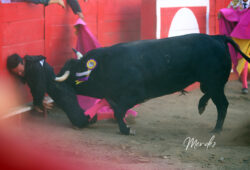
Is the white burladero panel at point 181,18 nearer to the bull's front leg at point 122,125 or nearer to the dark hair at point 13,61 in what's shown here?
the bull's front leg at point 122,125

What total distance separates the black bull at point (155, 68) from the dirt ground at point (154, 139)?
366 millimetres

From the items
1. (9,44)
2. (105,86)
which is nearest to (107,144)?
(105,86)

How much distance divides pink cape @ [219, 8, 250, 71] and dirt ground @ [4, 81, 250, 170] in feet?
2.87

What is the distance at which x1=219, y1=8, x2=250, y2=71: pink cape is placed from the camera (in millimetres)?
6039

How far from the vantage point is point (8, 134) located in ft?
14.1

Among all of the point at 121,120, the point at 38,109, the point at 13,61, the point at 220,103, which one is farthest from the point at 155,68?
the point at 13,61

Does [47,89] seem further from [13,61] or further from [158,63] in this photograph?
[158,63]

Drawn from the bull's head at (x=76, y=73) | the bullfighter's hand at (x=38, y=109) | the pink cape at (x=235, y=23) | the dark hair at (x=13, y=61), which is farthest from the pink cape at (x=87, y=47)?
the pink cape at (x=235, y=23)

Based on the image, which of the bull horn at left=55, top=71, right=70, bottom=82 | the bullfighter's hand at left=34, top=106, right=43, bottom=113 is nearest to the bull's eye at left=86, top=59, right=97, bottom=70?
the bull horn at left=55, top=71, right=70, bottom=82

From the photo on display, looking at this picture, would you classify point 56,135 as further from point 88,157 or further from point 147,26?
point 147,26

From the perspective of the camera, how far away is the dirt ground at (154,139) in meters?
3.57

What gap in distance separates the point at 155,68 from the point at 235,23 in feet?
7.32

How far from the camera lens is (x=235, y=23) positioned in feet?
20.6

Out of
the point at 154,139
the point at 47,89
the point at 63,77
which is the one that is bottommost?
the point at 154,139
